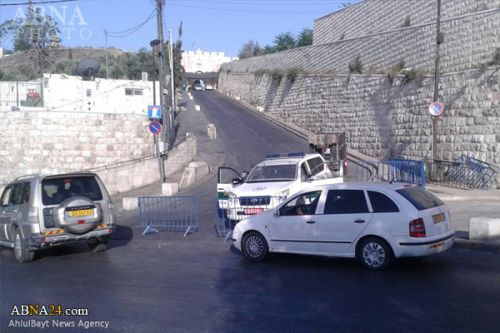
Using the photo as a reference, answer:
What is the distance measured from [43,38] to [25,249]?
51.3m

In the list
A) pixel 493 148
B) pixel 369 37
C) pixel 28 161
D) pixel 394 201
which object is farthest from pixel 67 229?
pixel 369 37

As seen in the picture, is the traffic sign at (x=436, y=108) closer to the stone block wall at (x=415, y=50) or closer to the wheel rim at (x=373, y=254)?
the stone block wall at (x=415, y=50)

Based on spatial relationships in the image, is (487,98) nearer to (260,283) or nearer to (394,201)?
(394,201)

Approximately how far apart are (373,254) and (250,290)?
2347mm

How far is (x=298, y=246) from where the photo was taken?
407 inches

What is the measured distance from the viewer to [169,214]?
49.1 feet

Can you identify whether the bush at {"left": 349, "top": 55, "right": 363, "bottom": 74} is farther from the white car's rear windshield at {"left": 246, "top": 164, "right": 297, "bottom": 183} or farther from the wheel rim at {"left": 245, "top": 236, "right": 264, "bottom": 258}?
the wheel rim at {"left": 245, "top": 236, "right": 264, "bottom": 258}

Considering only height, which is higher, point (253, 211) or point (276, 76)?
point (276, 76)

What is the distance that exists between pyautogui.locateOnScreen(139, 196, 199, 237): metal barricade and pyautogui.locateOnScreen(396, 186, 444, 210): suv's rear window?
6.24 meters

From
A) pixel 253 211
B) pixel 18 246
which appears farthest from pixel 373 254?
pixel 18 246

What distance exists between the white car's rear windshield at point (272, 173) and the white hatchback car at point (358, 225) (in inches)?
149

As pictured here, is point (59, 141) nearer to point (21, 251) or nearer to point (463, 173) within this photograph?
point (21, 251)

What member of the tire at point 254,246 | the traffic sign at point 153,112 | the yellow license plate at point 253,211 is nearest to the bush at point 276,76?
the traffic sign at point 153,112

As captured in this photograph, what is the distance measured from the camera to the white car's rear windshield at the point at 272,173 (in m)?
14.6
